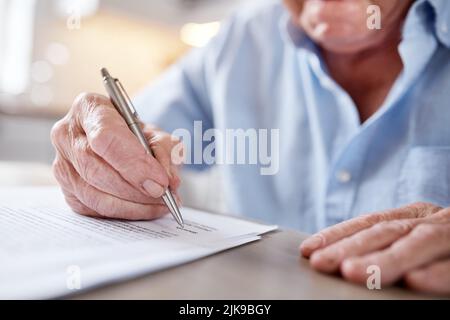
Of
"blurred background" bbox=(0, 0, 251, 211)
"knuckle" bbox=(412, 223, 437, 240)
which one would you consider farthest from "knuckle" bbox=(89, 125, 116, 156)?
"blurred background" bbox=(0, 0, 251, 211)

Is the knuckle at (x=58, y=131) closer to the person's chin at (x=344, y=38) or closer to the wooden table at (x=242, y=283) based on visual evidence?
the wooden table at (x=242, y=283)

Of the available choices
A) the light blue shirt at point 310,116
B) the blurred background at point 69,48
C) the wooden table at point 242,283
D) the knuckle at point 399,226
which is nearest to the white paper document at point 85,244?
the wooden table at point 242,283

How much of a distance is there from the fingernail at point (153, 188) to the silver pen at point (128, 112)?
0.04ft

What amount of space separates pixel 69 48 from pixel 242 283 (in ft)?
7.11

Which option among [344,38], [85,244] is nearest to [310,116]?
[344,38]

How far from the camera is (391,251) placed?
227mm

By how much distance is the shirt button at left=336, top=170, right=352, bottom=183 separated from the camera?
54 cm

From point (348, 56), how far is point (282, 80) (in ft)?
0.43

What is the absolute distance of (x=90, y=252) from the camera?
0.82 ft

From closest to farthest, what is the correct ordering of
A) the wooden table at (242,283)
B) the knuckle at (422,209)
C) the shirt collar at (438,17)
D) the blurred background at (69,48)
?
1. the wooden table at (242,283)
2. the knuckle at (422,209)
3. the shirt collar at (438,17)
4. the blurred background at (69,48)

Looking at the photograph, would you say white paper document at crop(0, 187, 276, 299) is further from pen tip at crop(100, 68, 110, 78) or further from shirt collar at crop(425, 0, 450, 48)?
shirt collar at crop(425, 0, 450, 48)

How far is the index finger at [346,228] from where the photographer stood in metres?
0.27

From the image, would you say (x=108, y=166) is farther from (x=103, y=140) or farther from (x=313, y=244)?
(x=313, y=244)
